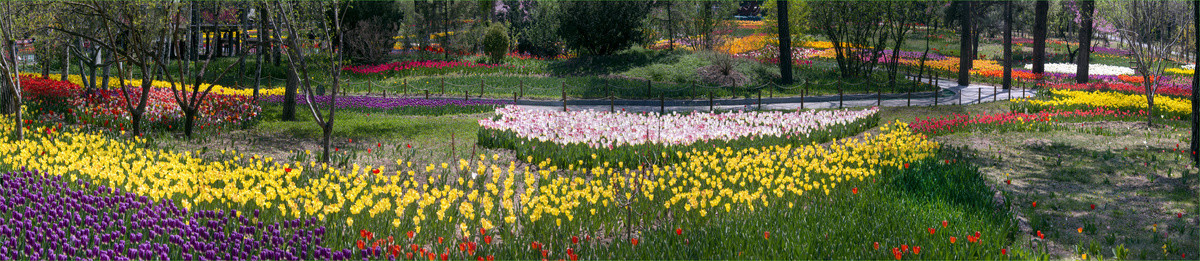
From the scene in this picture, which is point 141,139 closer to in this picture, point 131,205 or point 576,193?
point 131,205

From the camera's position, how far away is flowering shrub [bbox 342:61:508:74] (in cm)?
3212

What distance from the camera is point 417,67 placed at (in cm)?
3297

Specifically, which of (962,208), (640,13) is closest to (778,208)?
(962,208)

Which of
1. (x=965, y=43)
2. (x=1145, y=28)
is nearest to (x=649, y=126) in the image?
(x=1145, y=28)

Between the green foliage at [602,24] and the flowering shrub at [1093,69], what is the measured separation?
71.8ft

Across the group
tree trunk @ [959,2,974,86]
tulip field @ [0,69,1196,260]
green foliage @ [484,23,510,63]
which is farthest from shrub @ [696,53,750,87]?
tulip field @ [0,69,1196,260]

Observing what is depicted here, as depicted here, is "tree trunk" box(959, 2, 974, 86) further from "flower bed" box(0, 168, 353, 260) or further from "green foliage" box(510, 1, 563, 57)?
"flower bed" box(0, 168, 353, 260)

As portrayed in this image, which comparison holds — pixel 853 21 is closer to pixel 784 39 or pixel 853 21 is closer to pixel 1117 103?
pixel 784 39

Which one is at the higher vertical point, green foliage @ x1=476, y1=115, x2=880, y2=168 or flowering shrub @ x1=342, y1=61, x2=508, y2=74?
flowering shrub @ x1=342, y1=61, x2=508, y2=74

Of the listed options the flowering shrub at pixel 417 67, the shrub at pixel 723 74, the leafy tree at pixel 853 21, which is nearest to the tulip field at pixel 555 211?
the shrub at pixel 723 74

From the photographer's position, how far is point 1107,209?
8.88 meters

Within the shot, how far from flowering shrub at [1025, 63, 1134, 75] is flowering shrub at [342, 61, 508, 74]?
28631 mm

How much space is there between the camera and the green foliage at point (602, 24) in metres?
33.6

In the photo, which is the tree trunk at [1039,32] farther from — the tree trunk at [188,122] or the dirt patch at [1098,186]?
the tree trunk at [188,122]
